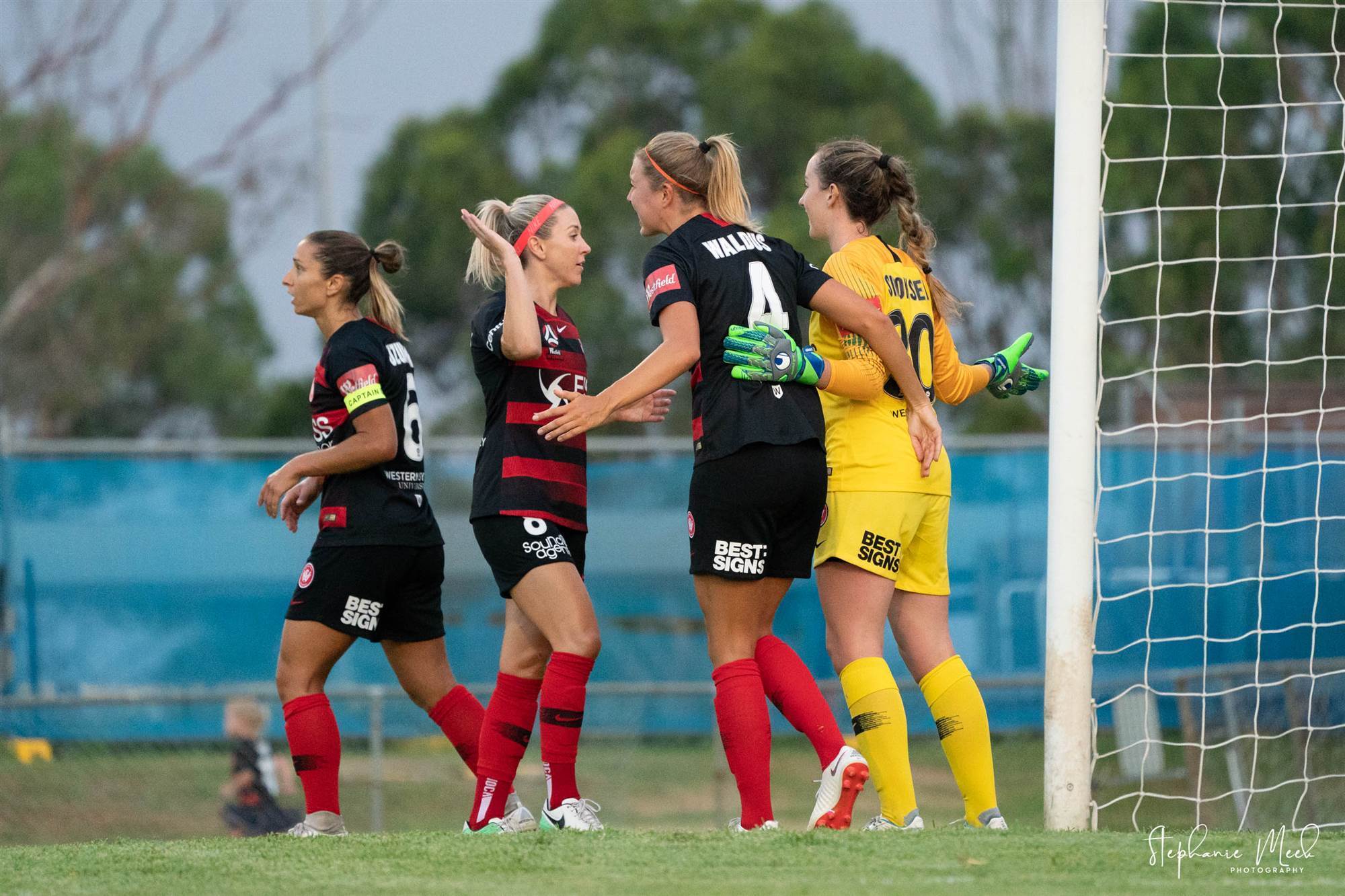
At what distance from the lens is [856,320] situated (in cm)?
413

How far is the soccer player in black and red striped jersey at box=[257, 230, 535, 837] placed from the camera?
458 cm

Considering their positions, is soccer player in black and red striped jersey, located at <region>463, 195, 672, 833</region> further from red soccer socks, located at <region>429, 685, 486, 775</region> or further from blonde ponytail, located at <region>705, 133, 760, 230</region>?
blonde ponytail, located at <region>705, 133, 760, 230</region>

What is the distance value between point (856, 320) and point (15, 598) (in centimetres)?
751

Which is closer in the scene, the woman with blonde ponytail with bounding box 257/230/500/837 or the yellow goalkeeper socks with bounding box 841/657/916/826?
the yellow goalkeeper socks with bounding box 841/657/916/826

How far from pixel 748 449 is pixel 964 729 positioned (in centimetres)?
108

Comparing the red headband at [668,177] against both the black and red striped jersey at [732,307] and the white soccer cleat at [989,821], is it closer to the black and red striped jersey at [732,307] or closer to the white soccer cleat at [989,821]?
the black and red striped jersey at [732,307]

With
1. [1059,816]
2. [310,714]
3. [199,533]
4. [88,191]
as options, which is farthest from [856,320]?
[88,191]

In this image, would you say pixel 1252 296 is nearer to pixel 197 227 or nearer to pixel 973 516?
pixel 973 516

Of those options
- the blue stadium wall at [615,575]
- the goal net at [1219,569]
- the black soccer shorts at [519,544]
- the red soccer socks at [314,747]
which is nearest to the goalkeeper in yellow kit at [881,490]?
the goal net at [1219,569]

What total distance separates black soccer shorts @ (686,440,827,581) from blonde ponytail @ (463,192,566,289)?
108 centimetres

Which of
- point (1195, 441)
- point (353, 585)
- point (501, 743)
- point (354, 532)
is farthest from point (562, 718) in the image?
point (1195, 441)

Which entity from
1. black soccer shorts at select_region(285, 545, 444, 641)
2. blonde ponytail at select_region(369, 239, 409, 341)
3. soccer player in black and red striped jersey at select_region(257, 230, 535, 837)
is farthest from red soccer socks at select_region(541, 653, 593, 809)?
blonde ponytail at select_region(369, 239, 409, 341)

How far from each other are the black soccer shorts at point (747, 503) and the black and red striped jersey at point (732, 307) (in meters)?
0.05
